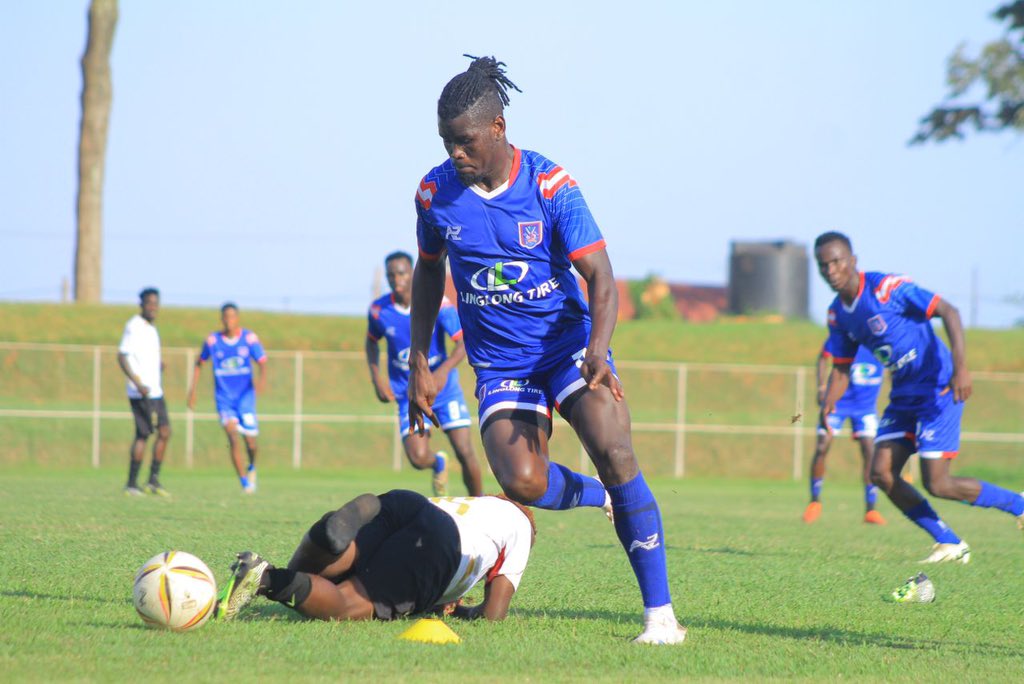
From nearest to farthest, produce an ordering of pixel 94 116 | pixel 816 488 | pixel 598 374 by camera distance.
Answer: pixel 598 374
pixel 816 488
pixel 94 116

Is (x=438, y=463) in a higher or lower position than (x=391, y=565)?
lower

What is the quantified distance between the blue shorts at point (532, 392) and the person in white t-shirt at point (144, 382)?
10711 mm

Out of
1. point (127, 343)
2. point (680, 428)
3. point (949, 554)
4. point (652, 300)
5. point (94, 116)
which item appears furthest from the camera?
point (652, 300)

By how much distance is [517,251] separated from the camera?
18.6 feet

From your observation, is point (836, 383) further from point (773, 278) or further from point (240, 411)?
point (773, 278)

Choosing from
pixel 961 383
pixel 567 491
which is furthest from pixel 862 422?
pixel 567 491

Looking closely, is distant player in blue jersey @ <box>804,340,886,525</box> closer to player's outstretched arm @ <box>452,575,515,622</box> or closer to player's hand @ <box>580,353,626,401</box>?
player's outstretched arm @ <box>452,575,515,622</box>

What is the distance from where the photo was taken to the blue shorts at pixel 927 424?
909cm

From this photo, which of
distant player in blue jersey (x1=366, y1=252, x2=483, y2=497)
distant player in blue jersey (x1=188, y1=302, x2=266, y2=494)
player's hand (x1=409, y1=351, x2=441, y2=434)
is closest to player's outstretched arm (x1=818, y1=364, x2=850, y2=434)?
distant player in blue jersey (x1=366, y1=252, x2=483, y2=497)

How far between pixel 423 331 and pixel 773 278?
112ft

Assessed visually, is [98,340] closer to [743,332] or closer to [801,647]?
[743,332]

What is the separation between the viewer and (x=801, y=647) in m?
5.27

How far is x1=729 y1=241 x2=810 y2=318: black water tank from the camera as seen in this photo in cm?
3894

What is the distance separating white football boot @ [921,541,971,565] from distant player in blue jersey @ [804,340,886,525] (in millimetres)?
4695
